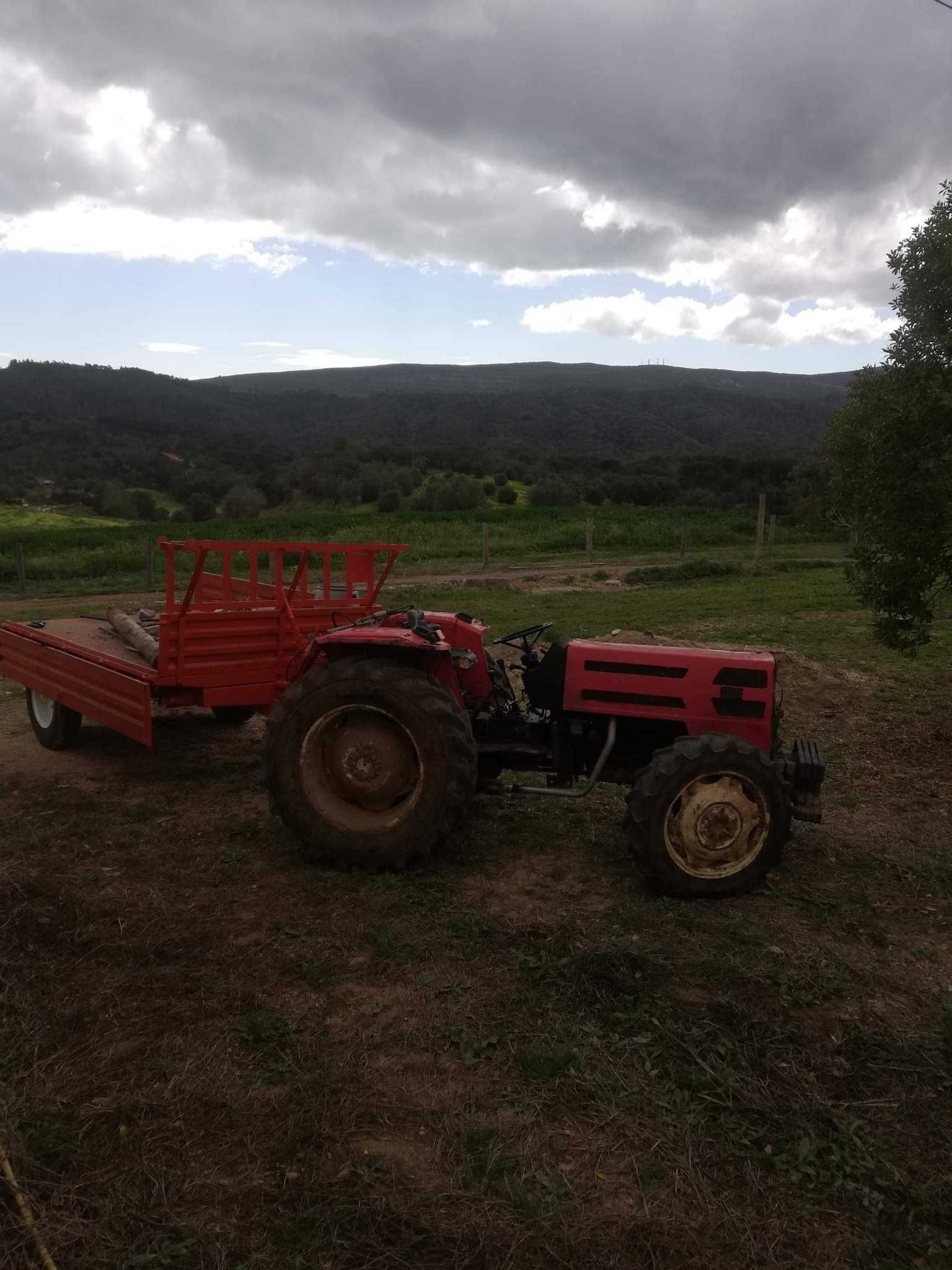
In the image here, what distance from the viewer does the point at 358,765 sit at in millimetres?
4574

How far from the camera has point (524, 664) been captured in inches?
200

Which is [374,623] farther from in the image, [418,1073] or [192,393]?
[192,393]

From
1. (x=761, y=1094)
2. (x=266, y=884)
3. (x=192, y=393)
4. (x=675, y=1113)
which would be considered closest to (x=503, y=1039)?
(x=675, y=1113)

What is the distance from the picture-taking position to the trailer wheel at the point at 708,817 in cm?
409

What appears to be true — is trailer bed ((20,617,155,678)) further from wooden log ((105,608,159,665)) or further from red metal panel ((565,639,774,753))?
red metal panel ((565,639,774,753))

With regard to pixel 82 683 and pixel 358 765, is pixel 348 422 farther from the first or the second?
pixel 358 765

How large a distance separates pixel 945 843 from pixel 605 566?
1709cm

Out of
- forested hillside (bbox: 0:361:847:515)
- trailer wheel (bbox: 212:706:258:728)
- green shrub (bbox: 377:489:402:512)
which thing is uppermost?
forested hillside (bbox: 0:361:847:515)

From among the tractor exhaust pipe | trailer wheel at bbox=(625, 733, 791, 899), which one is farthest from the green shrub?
trailer wheel at bbox=(625, 733, 791, 899)

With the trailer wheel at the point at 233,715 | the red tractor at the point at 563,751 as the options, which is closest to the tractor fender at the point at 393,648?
the red tractor at the point at 563,751

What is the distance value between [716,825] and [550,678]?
1117mm

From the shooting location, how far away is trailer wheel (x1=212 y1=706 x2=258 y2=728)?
7285 millimetres

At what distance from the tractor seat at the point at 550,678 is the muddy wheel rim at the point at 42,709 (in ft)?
13.4

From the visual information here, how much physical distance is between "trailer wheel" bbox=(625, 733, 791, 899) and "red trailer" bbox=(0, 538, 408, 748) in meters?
2.53
